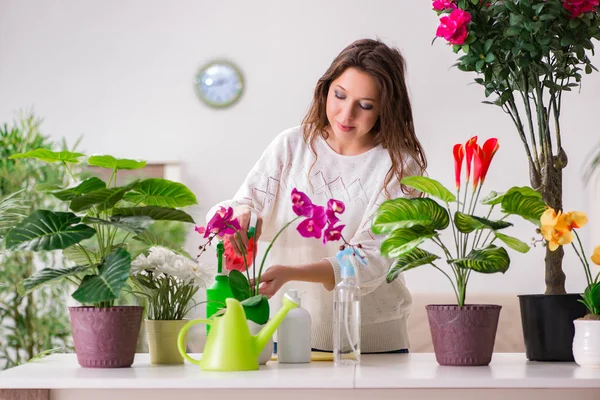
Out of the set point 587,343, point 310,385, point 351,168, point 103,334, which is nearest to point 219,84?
point 351,168

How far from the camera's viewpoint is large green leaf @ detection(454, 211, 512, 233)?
147 centimetres

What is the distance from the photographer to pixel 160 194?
1.62 meters

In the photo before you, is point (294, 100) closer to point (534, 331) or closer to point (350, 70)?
point (350, 70)

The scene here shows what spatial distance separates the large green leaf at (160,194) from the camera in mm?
1588

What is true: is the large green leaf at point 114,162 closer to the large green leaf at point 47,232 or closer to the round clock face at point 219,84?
the large green leaf at point 47,232

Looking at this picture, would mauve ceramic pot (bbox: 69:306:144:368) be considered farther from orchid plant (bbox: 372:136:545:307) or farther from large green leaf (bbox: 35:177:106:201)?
orchid plant (bbox: 372:136:545:307)

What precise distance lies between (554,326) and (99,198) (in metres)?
A: 0.95

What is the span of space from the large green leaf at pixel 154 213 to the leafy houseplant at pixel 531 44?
26.8 inches

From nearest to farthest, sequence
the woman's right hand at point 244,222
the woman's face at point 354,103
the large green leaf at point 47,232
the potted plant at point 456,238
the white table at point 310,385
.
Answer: the white table at point 310,385, the large green leaf at point 47,232, the potted plant at point 456,238, the woman's right hand at point 244,222, the woman's face at point 354,103

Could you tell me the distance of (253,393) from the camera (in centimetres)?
133

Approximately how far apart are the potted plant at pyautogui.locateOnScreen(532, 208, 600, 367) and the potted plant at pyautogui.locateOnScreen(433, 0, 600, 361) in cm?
7

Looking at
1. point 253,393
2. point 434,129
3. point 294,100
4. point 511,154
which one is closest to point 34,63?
point 294,100

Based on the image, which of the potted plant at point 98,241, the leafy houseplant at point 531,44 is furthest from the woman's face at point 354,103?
the potted plant at point 98,241

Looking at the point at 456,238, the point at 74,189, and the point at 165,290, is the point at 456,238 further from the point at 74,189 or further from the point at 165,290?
the point at 74,189
